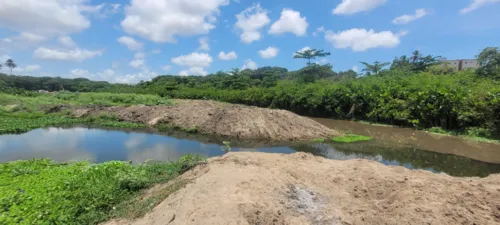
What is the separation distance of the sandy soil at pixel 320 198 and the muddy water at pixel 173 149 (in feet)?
11.2

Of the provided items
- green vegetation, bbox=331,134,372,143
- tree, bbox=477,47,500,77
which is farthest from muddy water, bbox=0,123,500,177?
tree, bbox=477,47,500,77

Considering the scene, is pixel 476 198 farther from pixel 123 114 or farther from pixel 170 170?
pixel 123 114

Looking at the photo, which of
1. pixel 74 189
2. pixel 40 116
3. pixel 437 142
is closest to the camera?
pixel 74 189

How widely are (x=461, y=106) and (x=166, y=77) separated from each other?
57826mm

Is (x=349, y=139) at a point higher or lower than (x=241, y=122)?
lower

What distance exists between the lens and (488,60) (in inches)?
989

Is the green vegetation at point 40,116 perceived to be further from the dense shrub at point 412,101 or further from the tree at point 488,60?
the tree at point 488,60

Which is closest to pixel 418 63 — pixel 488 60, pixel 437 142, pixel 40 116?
pixel 488 60

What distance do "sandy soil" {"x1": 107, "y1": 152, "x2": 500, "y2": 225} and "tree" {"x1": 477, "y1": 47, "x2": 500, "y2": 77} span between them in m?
21.2

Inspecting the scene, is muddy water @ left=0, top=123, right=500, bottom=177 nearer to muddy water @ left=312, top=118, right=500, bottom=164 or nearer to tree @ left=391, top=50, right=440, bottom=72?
muddy water @ left=312, top=118, right=500, bottom=164

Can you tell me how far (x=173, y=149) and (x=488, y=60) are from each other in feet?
93.3

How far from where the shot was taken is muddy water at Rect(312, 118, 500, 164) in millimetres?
Result: 11585

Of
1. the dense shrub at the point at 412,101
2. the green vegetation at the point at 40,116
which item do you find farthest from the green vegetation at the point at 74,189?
the dense shrub at the point at 412,101

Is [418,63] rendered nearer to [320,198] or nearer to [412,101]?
[412,101]
